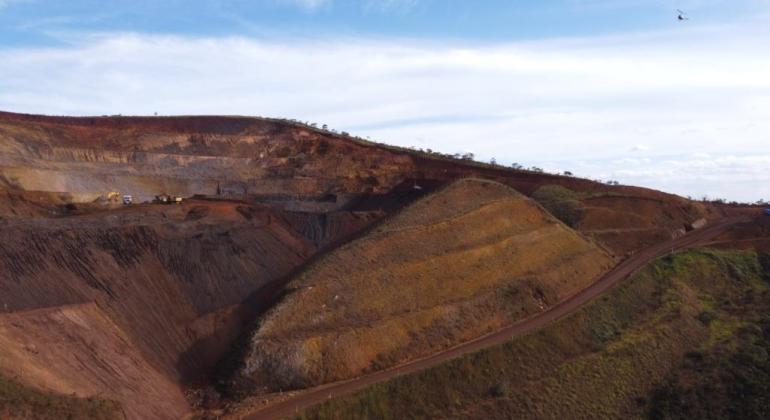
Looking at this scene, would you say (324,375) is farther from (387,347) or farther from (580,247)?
(580,247)

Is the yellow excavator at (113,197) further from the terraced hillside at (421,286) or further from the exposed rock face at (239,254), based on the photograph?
the terraced hillside at (421,286)

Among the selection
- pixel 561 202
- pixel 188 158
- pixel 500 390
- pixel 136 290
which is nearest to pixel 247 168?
pixel 188 158

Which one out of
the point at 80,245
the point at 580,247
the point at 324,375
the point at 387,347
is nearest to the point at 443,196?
the point at 580,247

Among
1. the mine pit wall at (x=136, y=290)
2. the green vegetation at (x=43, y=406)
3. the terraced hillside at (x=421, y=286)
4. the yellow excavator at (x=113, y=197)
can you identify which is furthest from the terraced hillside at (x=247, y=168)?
the green vegetation at (x=43, y=406)

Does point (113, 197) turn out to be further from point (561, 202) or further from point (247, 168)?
point (561, 202)

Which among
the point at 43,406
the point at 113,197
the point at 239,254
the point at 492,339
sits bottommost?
the point at 43,406

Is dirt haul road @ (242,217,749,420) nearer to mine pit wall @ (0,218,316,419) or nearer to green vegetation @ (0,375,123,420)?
mine pit wall @ (0,218,316,419)
